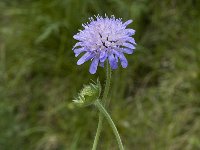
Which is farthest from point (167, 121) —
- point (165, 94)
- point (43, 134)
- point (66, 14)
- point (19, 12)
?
point (19, 12)

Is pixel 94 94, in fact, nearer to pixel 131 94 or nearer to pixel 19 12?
pixel 131 94

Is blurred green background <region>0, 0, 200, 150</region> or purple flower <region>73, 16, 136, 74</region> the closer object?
purple flower <region>73, 16, 136, 74</region>

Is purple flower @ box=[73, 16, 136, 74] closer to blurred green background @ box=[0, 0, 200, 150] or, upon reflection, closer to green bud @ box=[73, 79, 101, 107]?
green bud @ box=[73, 79, 101, 107]

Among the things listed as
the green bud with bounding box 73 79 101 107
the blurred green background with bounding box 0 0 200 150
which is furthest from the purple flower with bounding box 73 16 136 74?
the blurred green background with bounding box 0 0 200 150


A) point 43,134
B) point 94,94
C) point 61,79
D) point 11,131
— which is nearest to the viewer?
point 94,94

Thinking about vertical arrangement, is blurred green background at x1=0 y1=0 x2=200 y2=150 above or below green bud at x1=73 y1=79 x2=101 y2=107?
above

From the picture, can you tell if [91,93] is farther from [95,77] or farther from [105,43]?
[95,77]

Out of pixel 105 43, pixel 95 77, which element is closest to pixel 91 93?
pixel 105 43
